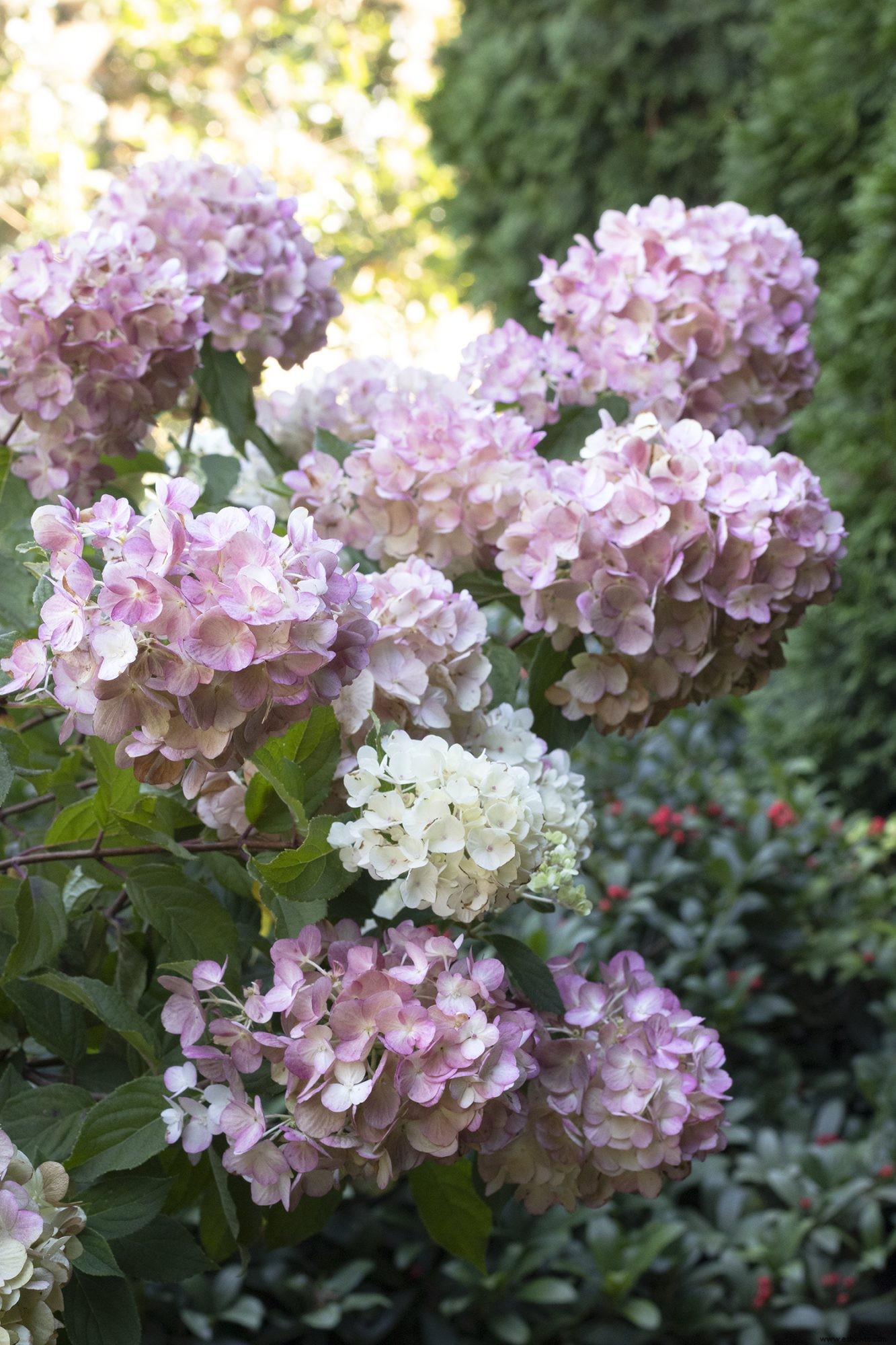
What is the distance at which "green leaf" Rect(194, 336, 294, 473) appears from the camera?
1.09 meters

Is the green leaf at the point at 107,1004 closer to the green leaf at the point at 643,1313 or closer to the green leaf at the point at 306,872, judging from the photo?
the green leaf at the point at 306,872

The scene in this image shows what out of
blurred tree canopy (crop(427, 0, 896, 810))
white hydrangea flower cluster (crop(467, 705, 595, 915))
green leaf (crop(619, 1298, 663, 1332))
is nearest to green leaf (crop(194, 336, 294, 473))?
white hydrangea flower cluster (crop(467, 705, 595, 915))

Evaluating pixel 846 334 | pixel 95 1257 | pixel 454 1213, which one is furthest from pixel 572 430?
pixel 846 334

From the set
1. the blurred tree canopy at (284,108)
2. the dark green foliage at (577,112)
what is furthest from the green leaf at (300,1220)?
the blurred tree canopy at (284,108)

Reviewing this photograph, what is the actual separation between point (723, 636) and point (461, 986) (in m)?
0.37

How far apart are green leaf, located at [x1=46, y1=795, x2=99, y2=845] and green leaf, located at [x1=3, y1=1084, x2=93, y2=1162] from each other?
0.49 ft

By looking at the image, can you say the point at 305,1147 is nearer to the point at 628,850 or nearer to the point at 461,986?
the point at 461,986

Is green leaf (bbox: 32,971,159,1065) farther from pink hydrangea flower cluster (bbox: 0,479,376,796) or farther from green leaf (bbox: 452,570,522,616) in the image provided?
green leaf (bbox: 452,570,522,616)

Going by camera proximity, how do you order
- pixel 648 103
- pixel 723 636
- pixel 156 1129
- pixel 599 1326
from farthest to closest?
pixel 648 103 < pixel 599 1326 < pixel 723 636 < pixel 156 1129

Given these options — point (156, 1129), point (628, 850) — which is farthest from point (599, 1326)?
point (156, 1129)

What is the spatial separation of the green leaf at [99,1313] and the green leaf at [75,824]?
25 cm

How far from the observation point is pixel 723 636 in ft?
2.99

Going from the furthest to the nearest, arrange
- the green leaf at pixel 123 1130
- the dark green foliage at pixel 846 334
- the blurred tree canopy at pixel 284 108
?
the blurred tree canopy at pixel 284 108, the dark green foliage at pixel 846 334, the green leaf at pixel 123 1130

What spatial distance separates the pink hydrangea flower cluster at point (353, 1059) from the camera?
63 centimetres
